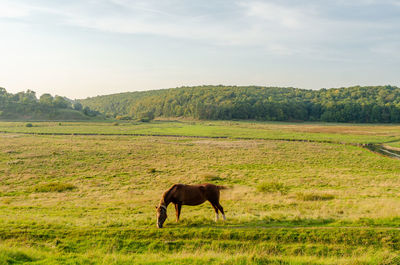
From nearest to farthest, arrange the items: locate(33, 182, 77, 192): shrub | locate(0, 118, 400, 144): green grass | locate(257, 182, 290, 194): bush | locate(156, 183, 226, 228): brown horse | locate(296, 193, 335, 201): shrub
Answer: locate(156, 183, 226, 228): brown horse → locate(296, 193, 335, 201): shrub → locate(257, 182, 290, 194): bush → locate(33, 182, 77, 192): shrub → locate(0, 118, 400, 144): green grass

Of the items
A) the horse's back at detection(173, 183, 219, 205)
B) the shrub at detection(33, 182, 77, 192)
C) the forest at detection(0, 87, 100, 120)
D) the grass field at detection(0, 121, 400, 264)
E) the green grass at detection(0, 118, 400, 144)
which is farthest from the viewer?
the forest at detection(0, 87, 100, 120)

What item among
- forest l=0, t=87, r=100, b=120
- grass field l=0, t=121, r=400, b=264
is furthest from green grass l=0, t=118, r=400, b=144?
forest l=0, t=87, r=100, b=120

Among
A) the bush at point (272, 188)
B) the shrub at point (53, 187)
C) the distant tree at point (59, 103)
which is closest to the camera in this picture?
the bush at point (272, 188)

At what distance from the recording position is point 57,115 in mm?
164250

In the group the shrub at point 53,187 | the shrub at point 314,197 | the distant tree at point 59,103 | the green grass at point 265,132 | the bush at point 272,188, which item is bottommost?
the shrub at point 53,187

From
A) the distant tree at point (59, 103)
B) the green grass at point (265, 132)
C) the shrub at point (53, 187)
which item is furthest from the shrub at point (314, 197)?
the distant tree at point (59, 103)

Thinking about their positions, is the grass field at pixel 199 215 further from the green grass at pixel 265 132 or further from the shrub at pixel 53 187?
the green grass at pixel 265 132

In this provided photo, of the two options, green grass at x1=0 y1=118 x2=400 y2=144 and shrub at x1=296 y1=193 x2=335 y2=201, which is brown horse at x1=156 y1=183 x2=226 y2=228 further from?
green grass at x1=0 y1=118 x2=400 y2=144

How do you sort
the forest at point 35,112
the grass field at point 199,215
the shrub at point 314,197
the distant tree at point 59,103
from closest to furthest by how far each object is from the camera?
1. the grass field at point 199,215
2. the shrub at point 314,197
3. the forest at point 35,112
4. the distant tree at point 59,103

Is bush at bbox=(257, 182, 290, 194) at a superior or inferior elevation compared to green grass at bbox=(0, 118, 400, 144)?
inferior

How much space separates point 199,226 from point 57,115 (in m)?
173

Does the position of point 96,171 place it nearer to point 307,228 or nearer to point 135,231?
point 135,231

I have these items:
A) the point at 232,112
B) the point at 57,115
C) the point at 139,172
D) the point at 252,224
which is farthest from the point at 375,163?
the point at 57,115

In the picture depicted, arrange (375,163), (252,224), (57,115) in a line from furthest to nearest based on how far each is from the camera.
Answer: (57,115)
(375,163)
(252,224)
